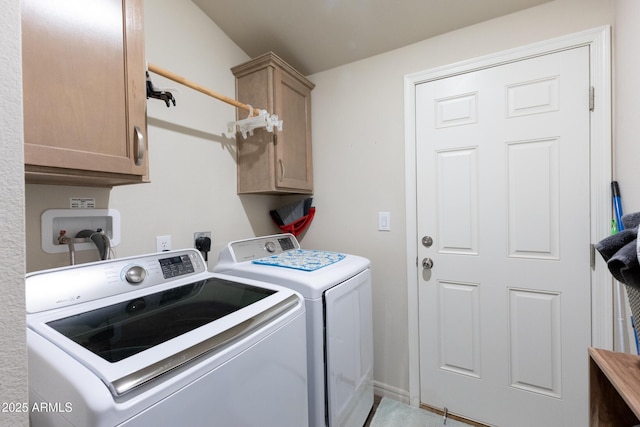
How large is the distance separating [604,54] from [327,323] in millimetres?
1844

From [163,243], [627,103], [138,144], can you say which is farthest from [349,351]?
[627,103]

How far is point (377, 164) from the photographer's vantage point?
194 centimetres

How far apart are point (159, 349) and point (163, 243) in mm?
991

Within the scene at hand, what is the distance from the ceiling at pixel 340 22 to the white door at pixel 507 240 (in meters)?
0.32

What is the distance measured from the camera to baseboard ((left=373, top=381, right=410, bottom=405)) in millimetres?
1854

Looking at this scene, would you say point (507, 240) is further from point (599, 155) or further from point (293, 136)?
point (293, 136)

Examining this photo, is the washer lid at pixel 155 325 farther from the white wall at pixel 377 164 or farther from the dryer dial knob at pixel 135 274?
the white wall at pixel 377 164

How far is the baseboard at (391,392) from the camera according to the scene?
1854 mm

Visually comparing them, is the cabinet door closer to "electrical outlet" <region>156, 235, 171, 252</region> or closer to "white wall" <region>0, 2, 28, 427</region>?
"electrical outlet" <region>156, 235, 171, 252</region>

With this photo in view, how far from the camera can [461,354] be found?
1694 mm

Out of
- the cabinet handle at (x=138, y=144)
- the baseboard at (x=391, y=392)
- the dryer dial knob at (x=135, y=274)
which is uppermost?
the cabinet handle at (x=138, y=144)

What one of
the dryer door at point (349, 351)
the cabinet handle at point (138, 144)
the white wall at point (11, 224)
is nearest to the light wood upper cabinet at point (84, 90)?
the cabinet handle at point (138, 144)

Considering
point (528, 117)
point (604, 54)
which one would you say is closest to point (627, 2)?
point (604, 54)

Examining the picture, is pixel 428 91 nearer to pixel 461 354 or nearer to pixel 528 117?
pixel 528 117
